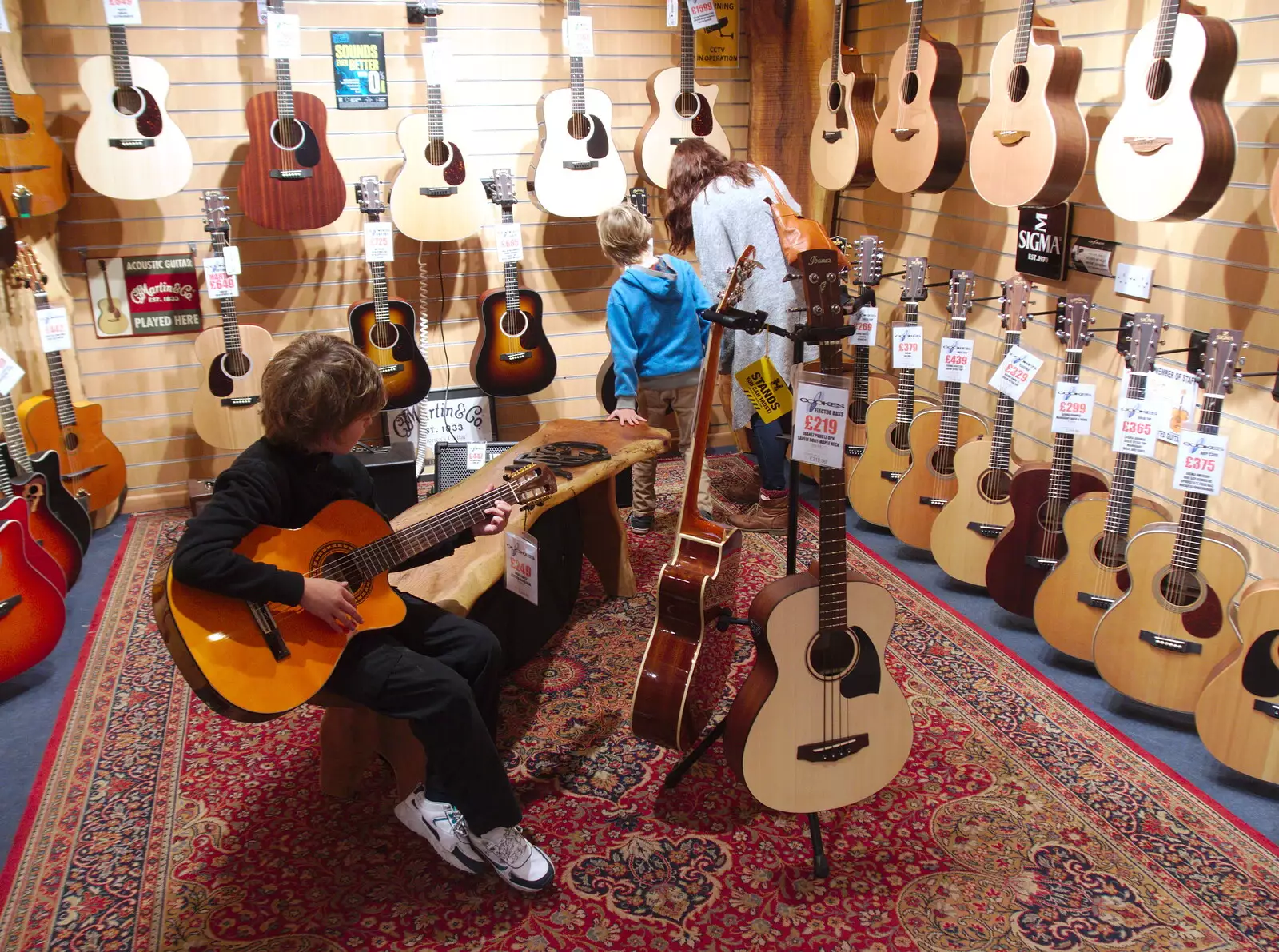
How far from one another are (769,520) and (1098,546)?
4.81ft

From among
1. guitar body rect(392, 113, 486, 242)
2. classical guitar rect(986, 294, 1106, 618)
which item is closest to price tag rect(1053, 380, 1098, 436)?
classical guitar rect(986, 294, 1106, 618)

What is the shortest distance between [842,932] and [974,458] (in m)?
1.88

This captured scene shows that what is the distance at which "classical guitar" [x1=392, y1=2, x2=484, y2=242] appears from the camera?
14.3 ft

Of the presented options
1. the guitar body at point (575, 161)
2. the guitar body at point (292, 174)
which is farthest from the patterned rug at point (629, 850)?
the guitar body at point (575, 161)

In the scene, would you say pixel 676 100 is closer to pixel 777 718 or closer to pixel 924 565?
pixel 924 565

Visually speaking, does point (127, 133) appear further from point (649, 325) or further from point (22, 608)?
point (649, 325)

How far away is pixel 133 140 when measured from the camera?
3990 millimetres

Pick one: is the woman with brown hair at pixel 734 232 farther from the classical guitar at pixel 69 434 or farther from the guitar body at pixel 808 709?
the classical guitar at pixel 69 434

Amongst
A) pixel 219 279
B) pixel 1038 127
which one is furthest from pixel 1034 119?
pixel 219 279

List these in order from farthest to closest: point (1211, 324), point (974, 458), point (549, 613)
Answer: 1. point (974, 458)
2. point (549, 613)
3. point (1211, 324)

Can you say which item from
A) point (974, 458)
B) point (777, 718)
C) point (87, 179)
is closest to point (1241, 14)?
point (974, 458)

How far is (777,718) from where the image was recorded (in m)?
2.19

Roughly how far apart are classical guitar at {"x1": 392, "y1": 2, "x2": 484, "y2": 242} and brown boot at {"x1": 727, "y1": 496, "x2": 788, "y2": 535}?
5.92 feet

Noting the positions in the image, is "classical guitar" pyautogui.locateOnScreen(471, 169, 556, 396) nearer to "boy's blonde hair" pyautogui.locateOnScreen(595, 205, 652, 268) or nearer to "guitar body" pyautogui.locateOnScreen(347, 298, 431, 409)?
"guitar body" pyautogui.locateOnScreen(347, 298, 431, 409)
